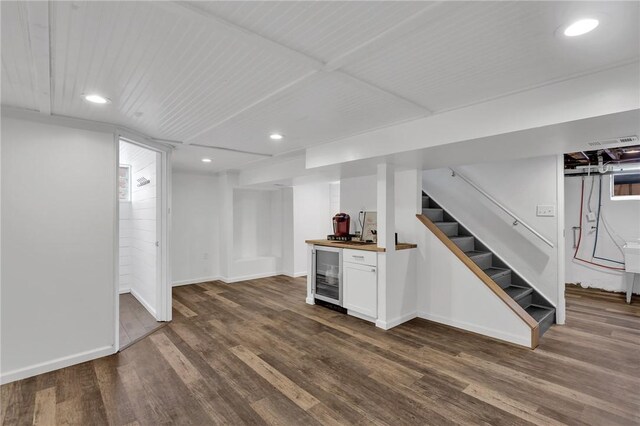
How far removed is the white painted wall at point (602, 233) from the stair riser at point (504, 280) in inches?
86.6

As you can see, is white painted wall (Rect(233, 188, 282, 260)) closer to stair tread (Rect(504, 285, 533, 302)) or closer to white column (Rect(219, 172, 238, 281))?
white column (Rect(219, 172, 238, 281))

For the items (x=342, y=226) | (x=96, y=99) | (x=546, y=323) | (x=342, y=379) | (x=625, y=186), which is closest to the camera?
(x=96, y=99)

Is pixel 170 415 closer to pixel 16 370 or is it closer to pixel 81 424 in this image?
pixel 81 424

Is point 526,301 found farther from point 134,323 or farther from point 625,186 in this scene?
point 134,323

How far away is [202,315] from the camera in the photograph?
4082mm

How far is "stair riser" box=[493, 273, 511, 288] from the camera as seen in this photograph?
3.97 metres

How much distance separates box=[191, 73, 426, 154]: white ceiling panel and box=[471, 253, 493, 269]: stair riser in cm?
240

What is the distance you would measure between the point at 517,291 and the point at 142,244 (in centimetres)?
541

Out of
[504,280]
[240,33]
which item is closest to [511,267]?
[504,280]

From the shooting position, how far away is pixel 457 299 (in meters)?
3.63

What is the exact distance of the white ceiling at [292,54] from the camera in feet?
4.40

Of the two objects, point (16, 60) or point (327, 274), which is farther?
point (327, 274)

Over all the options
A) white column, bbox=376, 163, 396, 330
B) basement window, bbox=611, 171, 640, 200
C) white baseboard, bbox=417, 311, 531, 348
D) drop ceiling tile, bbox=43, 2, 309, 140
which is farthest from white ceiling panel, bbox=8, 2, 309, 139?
basement window, bbox=611, 171, 640, 200

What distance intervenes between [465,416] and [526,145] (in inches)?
88.4
